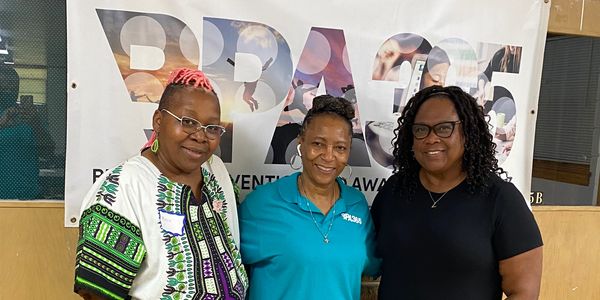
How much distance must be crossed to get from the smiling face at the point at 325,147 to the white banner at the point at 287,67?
15.8 inches

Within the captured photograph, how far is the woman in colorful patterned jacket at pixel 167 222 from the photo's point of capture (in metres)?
1.10

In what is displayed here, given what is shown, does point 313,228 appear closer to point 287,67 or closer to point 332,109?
point 332,109

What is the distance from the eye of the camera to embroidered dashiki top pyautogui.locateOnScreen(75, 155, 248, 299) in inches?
43.3

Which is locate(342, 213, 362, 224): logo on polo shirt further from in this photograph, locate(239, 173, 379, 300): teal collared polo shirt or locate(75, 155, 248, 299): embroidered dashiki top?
locate(75, 155, 248, 299): embroidered dashiki top

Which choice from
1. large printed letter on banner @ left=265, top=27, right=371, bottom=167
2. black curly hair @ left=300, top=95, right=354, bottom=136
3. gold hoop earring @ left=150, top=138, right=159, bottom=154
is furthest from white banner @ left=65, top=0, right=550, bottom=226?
gold hoop earring @ left=150, top=138, right=159, bottom=154

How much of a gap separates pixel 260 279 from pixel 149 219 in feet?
1.48

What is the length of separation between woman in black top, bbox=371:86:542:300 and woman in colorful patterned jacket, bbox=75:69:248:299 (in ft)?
1.67

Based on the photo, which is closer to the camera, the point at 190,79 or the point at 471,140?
the point at 190,79

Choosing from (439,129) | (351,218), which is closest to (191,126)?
(351,218)

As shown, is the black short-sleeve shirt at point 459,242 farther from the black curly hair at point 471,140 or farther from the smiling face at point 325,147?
the smiling face at point 325,147

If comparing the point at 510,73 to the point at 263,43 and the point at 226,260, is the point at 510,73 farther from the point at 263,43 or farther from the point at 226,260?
the point at 226,260

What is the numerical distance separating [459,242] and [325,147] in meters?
0.48

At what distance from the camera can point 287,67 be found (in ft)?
6.02

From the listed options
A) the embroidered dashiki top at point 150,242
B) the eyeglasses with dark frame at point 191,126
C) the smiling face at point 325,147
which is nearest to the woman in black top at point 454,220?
the smiling face at point 325,147
